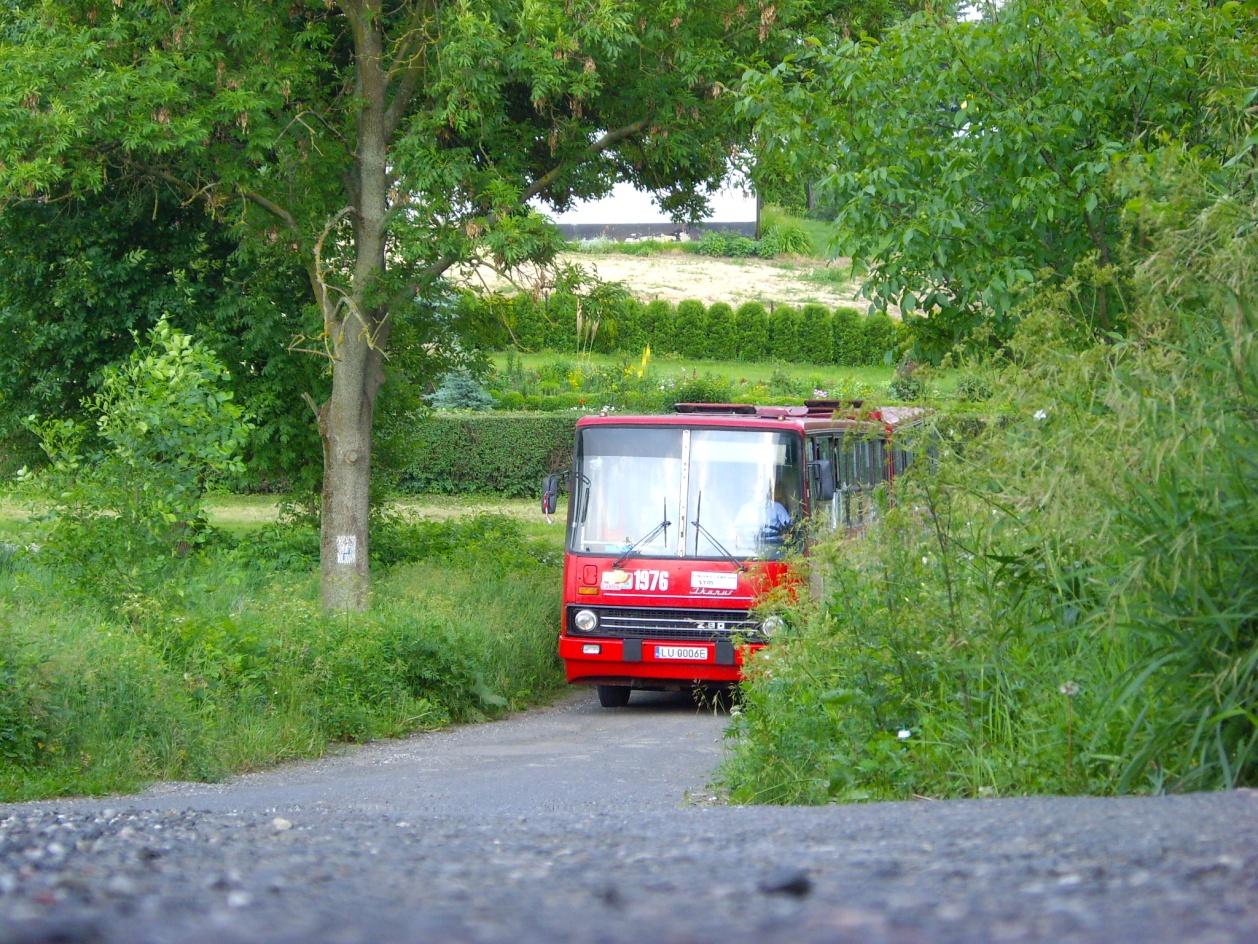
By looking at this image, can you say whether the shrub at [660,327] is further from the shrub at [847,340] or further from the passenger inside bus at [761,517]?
the passenger inside bus at [761,517]

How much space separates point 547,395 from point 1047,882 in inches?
1707

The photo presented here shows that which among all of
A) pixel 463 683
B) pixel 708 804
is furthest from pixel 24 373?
pixel 708 804

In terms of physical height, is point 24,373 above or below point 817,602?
above

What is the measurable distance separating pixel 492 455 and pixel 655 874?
36761 mm

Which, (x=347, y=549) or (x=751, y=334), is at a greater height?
(x=751, y=334)

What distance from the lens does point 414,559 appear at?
71.6 feet

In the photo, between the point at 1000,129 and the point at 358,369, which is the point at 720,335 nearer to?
the point at 358,369

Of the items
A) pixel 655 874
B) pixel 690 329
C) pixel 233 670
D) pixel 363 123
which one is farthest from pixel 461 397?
pixel 655 874

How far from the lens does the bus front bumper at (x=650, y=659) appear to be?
50.2 ft

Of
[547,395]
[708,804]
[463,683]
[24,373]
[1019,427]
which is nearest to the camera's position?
[1019,427]

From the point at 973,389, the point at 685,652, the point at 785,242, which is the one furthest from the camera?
the point at 785,242

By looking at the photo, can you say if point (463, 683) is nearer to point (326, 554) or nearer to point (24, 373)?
point (326, 554)

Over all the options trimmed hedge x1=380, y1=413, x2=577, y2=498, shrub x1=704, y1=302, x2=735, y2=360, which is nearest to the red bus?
trimmed hedge x1=380, y1=413, x2=577, y2=498

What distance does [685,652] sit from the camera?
1534 cm
